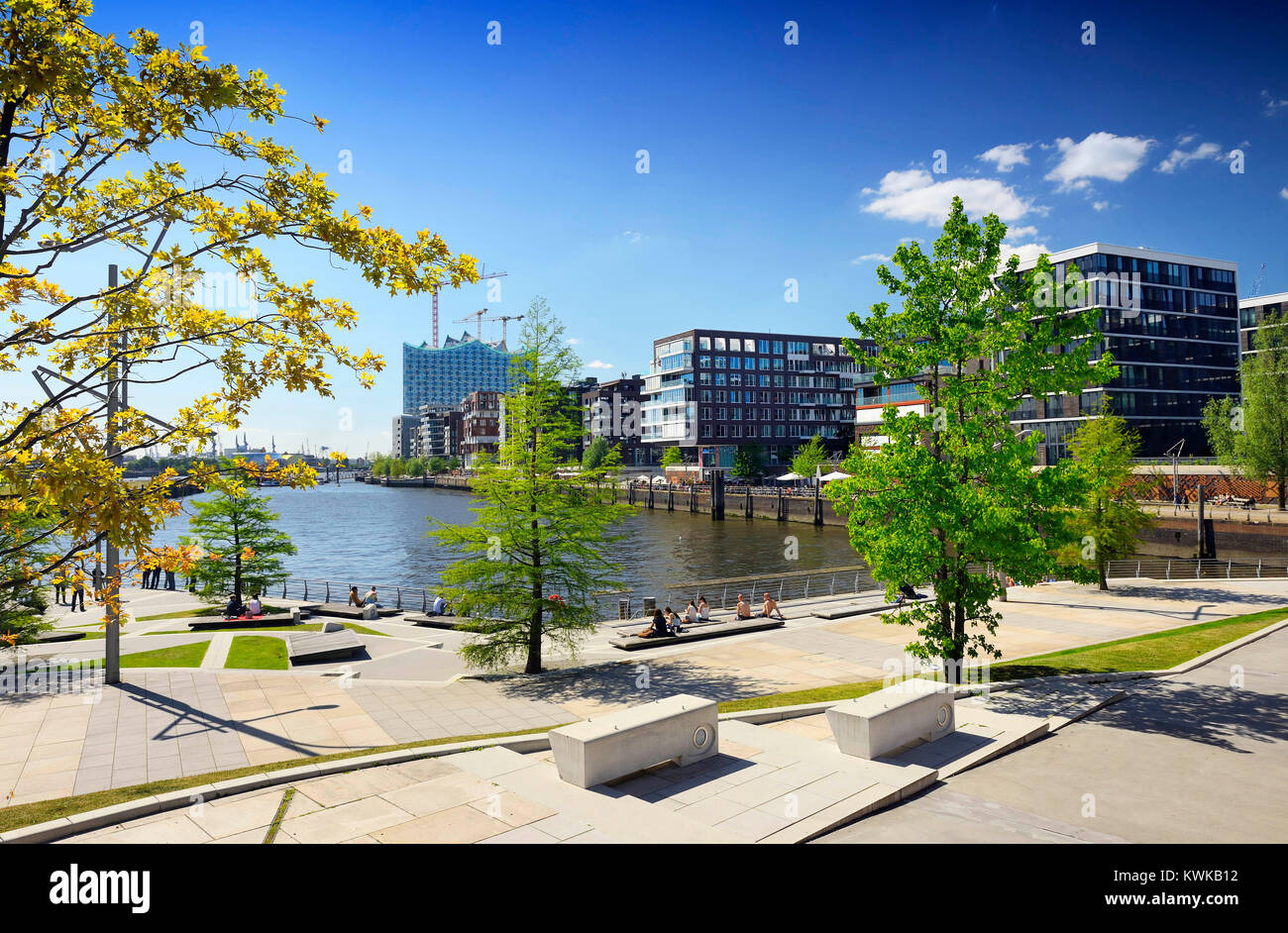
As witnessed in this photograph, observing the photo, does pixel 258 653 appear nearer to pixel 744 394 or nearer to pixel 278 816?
pixel 278 816

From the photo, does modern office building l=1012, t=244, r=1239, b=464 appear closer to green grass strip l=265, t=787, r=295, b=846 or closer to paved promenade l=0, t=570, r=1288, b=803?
paved promenade l=0, t=570, r=1288, b=803

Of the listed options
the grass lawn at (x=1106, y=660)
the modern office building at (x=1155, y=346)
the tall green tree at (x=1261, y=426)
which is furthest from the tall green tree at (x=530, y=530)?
the modern office building at (x=1155, y=346)

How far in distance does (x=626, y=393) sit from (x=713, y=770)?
155528 millimetres

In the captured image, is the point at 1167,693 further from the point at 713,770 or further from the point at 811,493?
the point at 811,493

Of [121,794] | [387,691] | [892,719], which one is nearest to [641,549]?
[387,691]

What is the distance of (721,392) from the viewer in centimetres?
12588

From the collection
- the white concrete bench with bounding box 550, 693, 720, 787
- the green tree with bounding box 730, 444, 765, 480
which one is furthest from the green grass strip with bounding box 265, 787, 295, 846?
the green tree with bounding box 730, 444, 765, 480

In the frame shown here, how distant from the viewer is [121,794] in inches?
360

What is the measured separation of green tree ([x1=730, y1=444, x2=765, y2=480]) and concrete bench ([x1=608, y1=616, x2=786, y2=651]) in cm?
9461

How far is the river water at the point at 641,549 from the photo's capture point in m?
52.3

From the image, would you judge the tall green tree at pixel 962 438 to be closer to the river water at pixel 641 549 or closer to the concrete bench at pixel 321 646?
the concrete bench at pixel 321 646

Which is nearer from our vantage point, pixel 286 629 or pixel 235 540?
pixel 286 629

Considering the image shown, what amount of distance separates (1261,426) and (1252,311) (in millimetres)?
48490
